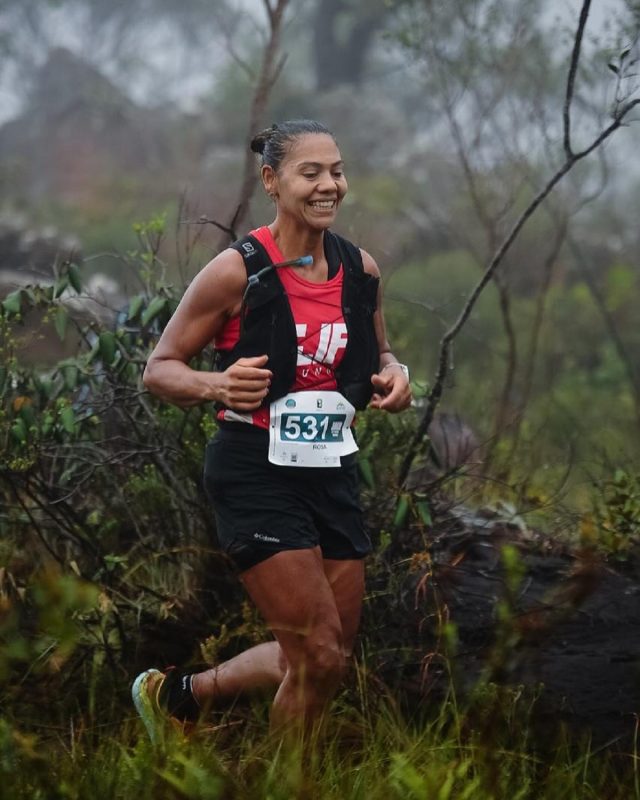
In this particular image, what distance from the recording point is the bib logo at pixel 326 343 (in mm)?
3828

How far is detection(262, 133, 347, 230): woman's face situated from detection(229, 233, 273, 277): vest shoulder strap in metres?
0.14

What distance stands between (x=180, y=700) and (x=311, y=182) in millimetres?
1675

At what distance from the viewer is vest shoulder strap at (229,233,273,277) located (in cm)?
383

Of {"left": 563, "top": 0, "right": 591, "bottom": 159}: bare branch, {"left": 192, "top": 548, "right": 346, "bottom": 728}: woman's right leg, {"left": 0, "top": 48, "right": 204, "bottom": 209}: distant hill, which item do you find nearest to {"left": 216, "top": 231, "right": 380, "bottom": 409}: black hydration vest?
{"left": 192, "top": 548, "right": 346, "bottom": 728}: woman's right leg

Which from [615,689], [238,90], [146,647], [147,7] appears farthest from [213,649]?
[147,7]

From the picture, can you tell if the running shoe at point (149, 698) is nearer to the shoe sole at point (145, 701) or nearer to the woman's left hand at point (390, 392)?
the shoe sole at point (145, 701)

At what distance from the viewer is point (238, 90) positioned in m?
28.1

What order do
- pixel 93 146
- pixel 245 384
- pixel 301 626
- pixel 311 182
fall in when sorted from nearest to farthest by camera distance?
pixel 245 384
pixel 301 626
pixel 311 182
pixel 93 146

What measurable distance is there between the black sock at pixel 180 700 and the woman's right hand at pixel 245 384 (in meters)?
1.09

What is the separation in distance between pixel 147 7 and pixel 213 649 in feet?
124

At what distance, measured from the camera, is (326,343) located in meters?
3.86

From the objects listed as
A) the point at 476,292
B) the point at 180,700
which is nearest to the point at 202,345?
the point at 476,292

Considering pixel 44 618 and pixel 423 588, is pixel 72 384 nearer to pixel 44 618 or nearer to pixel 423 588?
pixel 423 588

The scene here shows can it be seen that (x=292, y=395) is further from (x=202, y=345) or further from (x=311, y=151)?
(x=311, y=151)
